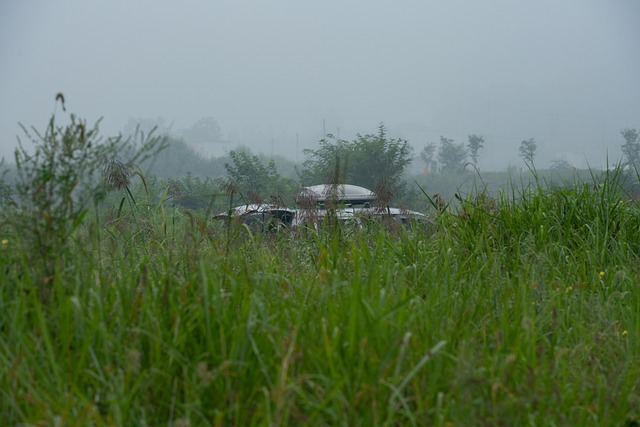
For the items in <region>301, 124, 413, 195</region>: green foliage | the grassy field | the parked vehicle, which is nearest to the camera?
the grassy field

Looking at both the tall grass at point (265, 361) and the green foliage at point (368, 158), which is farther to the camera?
the green foliage at point (368, 158)

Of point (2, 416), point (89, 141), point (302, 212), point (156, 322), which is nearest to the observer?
point (2, 416)

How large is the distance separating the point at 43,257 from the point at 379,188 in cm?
324

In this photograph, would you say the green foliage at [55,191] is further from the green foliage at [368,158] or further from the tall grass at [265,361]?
the green foliage at [368,158]

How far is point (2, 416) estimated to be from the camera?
1.76m

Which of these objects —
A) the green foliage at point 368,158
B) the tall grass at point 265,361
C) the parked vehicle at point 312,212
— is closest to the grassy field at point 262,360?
the tall grass at point 265,361

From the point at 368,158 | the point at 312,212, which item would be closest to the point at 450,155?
the point at 368,158

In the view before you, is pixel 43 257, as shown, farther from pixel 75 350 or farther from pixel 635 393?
pixel 635 393

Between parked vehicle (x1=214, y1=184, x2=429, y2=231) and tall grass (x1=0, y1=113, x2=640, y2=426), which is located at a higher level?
parked vehicle (x1=214, y1=184, x2=429, y2=231)

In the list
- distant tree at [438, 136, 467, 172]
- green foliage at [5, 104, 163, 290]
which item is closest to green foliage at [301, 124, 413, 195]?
distant tree at [438, 136, 467, 172]

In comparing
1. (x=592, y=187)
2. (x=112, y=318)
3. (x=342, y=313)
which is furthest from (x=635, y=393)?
(x=592, y=187)

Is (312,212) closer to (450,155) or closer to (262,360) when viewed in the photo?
(262,360)

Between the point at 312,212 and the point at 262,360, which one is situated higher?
the point at 312,212

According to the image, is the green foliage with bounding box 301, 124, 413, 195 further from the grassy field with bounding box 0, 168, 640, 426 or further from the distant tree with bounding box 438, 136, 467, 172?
the grassy field with bounding box 0, 168, 640, 426
